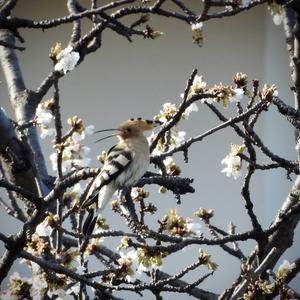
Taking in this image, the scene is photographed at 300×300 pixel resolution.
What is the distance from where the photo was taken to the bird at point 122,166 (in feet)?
5.71

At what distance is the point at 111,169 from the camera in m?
1.75

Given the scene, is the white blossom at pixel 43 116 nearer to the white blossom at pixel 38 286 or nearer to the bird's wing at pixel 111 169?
the bird's wing at pixel 111 169

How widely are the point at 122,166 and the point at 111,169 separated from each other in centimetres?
10

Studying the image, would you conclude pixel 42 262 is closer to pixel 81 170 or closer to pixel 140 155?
pixel 81 170

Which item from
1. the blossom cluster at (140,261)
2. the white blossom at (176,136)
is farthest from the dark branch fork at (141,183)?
the white blossom at (176,136)

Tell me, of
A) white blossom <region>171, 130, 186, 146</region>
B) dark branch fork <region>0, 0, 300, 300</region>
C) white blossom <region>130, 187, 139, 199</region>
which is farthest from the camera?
white blossom <region>171, 130, 186, 146</region>

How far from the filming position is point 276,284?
160 centimetres

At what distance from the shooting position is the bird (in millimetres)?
1741

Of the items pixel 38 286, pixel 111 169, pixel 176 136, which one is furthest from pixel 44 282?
pixel 176 136

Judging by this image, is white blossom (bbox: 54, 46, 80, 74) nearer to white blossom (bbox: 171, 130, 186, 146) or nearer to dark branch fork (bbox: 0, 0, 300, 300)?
dark branch fork (bbox: 0, 0, 300, 300)

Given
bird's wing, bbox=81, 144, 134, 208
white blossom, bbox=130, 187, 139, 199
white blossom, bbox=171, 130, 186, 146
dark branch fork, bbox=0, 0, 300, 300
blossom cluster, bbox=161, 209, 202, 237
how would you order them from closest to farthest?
dark branch fork, bbox=0, 0, 300, 300, bird's wing, bbox=81, 144, 134, 208, blossom cluster, bbox=161, 209, 202, 237, white blossom, bbox=130, 187, 139, 199, white blossom, bbox=171, 130, 186, 146

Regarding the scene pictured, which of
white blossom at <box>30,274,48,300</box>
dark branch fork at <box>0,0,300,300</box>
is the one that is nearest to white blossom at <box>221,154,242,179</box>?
dark branch fork at <box>0,0,300,300</box>

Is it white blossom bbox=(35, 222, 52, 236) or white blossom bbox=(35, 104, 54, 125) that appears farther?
white blossom bbox=(35, 104, 54, 125)

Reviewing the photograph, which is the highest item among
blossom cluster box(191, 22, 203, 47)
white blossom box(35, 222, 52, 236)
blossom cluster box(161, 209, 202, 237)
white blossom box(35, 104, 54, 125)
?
blossom cluster box(191, 22, 203, 47)
